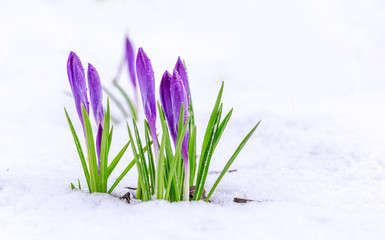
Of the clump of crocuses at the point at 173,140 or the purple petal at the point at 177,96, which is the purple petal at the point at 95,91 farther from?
the purple petal at the point at 177,96

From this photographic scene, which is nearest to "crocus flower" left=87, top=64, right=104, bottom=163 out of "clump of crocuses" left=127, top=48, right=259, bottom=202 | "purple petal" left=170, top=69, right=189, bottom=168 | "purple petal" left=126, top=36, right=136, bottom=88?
"clump of crocuses" left=127, top=48, right=259, bottom=202

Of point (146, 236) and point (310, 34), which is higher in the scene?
point (310, 34)

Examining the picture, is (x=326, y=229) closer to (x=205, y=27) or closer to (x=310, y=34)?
(x=310, y=34)

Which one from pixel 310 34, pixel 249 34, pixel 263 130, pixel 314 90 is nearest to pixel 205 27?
pixel 249 34

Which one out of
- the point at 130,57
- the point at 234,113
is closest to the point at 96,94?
the point at 130,57

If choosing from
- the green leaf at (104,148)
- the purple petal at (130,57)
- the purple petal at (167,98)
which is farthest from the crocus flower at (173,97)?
→ the purple petal at (130,57)

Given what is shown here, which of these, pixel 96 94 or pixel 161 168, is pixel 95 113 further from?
pixel 161 168
